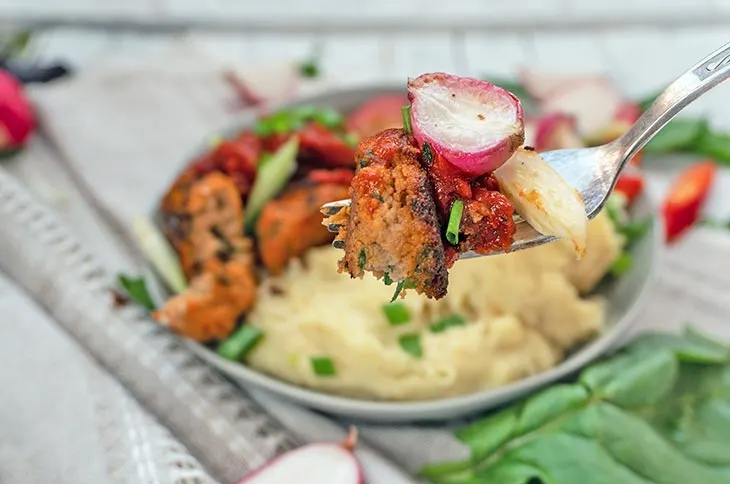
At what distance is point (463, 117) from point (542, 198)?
25 cm

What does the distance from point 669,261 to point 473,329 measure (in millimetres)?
1087

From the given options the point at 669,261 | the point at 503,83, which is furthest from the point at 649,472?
the point at 503,83

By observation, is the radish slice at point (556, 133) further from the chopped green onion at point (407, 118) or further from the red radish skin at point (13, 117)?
the red radish skin at point (13, 117)

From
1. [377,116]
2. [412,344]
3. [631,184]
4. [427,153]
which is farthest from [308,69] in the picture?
[427,153]

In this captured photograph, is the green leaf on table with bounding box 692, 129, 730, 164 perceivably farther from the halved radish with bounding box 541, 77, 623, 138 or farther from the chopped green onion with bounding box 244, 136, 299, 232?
the chopped green onion with bounding box 244, 136, 299, 232

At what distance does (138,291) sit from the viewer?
2869 mm

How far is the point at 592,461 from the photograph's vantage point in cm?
235

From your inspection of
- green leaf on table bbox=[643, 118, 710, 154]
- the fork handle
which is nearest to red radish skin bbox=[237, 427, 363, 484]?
the fork handle

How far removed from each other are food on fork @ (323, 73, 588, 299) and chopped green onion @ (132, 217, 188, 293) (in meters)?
1.17

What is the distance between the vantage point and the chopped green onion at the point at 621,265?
2932 mm

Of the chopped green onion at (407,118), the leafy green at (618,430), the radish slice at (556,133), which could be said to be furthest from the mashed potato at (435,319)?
the chopped green onion at (407,118)

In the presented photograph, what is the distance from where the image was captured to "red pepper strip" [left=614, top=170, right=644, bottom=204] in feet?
10.3

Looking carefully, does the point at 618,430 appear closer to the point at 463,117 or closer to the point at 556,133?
the point at 463,117

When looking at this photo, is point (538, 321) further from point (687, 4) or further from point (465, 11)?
point (687, 4)
